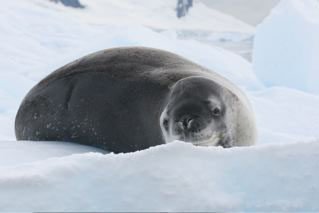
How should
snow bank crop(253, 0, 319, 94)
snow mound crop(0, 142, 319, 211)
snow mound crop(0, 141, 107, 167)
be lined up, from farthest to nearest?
snow bank crop(253, 0, 319, 94), snow mound crop(0, 141, 107, 167), snow mound crop(0, 142, 319, 211)

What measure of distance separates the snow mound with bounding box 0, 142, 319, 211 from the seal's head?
0.74 m

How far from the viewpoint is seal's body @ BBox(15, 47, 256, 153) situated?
2137 millimetres

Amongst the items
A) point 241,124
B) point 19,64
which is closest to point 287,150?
point 241,124

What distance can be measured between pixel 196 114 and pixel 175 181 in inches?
38.4

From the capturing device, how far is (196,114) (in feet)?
6.79

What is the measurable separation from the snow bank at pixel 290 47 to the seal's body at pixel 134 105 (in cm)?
679

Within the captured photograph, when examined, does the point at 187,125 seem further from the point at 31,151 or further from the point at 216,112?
the point at 31,151

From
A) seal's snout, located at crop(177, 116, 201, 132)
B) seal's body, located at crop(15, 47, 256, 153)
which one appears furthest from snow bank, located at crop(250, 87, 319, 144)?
seal's snout, located at crop(177, 116, 201, 132)

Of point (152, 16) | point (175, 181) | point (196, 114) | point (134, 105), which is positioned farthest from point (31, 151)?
point (152, 16)

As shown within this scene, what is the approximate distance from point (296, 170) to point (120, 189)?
0.41 meters

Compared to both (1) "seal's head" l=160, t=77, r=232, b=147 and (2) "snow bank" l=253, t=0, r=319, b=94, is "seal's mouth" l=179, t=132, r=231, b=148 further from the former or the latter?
(2) "snow bank" l=253, t=0, r=319, b=94

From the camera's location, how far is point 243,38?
4738cm

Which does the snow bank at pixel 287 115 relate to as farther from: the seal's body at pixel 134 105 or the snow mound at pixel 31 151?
the snow mound at pixel 31 151

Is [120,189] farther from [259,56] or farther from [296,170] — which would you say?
[259,56]
